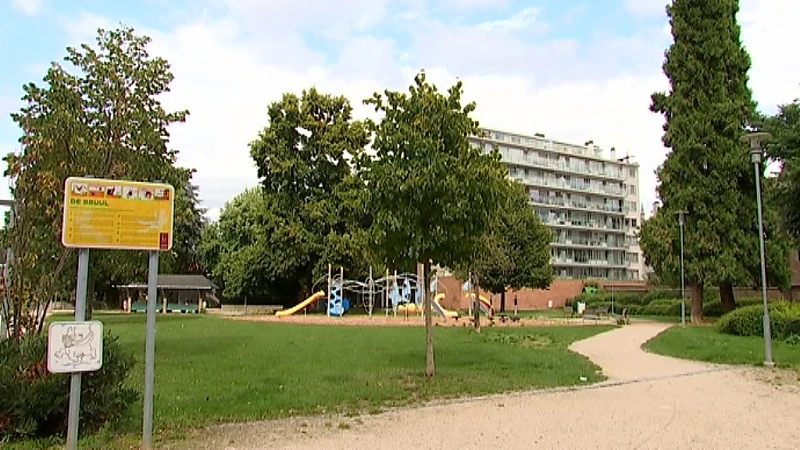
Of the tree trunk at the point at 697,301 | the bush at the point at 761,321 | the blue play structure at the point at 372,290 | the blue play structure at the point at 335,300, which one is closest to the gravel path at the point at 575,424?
the bush at the point at 761,321

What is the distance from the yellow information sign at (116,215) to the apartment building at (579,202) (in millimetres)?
83865

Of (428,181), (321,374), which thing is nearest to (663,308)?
(321,374)

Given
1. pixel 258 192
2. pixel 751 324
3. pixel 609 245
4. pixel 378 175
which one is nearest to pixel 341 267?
pixel 258 192

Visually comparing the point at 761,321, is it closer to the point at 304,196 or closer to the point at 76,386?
the point at 76,386

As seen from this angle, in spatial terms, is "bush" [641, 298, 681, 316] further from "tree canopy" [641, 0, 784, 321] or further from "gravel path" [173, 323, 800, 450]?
"gravel path" [173, 323, 800, 450]

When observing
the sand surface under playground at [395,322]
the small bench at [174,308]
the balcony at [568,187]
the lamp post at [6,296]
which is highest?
the balcony at [568,187]

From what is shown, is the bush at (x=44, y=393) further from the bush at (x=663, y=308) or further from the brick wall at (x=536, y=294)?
the brick wall at (x=536, y=294)

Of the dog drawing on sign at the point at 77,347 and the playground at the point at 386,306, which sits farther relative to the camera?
the playground at the point at 386,306

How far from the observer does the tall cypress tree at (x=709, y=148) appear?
Result: 33969mm

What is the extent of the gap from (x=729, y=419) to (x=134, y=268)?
40.2ft

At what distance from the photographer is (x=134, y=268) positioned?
1488 centimetres

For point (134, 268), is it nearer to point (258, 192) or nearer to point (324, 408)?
point (324, 408)

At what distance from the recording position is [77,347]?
21.2 feet

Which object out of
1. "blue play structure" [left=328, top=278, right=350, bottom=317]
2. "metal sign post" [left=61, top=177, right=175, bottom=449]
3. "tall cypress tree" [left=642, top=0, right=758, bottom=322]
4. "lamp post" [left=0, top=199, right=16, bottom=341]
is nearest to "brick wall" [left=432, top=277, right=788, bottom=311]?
"blue play structure" [left=328, top=278, right=350, bottom=317]
